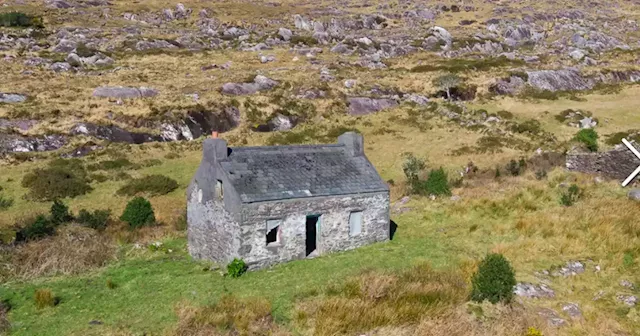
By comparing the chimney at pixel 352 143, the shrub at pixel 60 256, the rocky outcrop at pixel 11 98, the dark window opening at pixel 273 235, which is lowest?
the rocky outcrop at pixel 11 98

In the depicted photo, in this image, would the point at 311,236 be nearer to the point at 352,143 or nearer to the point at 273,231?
the point at 273,231

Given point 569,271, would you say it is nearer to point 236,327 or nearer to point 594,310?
point 594,310

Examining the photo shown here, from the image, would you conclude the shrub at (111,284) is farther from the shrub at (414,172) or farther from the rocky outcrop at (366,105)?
the rocky outcrop at (366,105)

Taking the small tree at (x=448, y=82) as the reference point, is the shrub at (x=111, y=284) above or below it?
above

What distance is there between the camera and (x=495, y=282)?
15.4 metres

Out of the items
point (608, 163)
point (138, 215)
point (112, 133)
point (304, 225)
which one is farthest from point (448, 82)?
point (304, 225)

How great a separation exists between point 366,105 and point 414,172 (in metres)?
25.2

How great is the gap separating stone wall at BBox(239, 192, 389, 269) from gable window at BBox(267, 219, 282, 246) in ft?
0.53

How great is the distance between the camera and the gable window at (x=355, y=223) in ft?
70.0

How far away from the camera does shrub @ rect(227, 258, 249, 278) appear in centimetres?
1802

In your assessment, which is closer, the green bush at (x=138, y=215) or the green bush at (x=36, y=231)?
the green bush at (x=36, y=231)

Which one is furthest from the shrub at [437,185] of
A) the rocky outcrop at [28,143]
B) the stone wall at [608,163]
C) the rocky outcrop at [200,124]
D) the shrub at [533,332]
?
the rocky outcrop at [28,143]

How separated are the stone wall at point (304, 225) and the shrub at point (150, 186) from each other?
1867cm

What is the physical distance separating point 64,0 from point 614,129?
12526 cm
